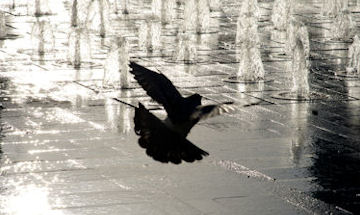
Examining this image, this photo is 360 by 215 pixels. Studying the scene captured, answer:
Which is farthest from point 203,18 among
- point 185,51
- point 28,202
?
point 28,202

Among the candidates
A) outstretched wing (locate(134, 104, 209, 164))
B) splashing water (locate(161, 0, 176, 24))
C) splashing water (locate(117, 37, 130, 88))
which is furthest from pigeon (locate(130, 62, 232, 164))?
splashing water (locate(161, 0, 176, 24))

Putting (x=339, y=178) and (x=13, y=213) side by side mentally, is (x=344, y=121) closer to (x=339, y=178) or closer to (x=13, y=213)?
(x=339, y=178)

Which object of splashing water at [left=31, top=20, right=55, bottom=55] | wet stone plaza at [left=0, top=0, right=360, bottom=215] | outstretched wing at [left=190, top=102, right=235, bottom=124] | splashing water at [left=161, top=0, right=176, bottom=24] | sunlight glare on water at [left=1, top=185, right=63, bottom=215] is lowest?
sunlight glare on water at [left=1, top=185, right=63, bottom=215]

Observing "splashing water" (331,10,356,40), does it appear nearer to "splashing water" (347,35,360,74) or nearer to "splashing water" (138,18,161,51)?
"splashing water" (347,35,360,74)

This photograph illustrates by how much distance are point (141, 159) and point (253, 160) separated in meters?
1.24

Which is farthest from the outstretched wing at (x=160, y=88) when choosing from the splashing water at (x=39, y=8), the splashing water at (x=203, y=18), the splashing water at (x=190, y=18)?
the splashing water at (x=39, y=8)

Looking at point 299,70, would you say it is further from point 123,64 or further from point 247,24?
point 247,24

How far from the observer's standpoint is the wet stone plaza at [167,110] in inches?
417

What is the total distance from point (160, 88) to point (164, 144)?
0.82 metres

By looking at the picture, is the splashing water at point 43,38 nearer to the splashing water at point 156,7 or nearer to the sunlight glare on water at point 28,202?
the splashing water at point 156,7

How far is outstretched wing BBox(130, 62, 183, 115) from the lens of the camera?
8375mm

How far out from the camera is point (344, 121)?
14508 millimetres

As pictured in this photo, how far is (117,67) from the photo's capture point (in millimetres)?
17328

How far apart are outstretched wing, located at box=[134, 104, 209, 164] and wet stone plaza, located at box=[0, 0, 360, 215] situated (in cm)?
2
